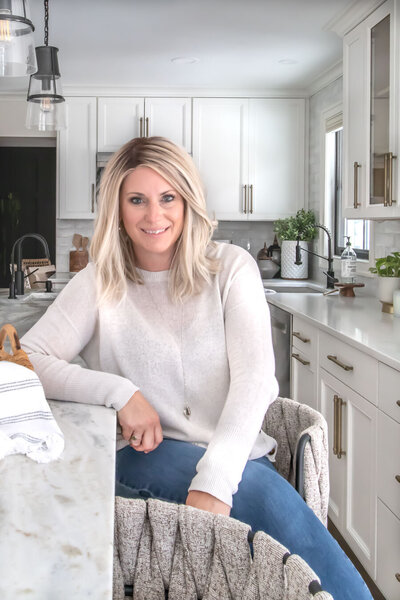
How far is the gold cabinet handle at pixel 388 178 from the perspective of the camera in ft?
9.76

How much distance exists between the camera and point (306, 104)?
553 centimetres

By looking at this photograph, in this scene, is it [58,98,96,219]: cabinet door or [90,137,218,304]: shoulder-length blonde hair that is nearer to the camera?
[90,137,218,304]: shoulder-length blonde hair

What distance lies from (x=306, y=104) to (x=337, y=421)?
11.6ft

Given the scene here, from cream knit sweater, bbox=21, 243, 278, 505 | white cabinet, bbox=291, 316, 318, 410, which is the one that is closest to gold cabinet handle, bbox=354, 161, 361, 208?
white cabinet, bbox=291, 316, 318, 410

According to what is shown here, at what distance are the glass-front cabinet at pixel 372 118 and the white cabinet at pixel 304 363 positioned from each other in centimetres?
63

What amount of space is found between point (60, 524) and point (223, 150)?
504 centimetres

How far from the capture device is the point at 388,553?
2.16 metres

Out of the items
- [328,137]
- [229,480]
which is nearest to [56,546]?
[229,480]

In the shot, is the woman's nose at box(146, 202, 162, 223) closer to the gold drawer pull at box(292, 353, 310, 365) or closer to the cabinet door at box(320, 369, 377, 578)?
the cabinet door at box(320, 369, 377, 578)

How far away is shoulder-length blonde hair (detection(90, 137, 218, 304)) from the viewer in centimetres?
151

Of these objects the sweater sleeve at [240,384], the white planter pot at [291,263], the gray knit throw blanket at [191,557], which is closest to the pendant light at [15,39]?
the sweater sleeve at [240,384]

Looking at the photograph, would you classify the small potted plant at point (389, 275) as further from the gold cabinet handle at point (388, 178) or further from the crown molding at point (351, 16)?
the crown molding at point (351, 16)

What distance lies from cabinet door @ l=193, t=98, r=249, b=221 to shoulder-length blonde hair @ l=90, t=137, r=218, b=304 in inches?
156

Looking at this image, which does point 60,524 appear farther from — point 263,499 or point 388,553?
point 388,553
